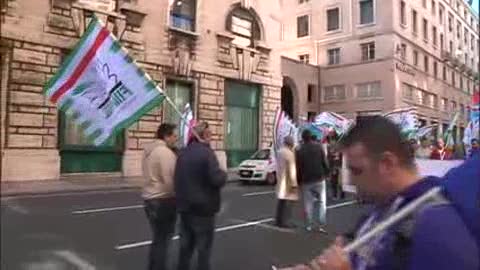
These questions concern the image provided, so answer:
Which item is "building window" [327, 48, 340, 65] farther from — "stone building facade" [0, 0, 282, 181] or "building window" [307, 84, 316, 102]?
"stone building facade" [0, 0, 282, 181]

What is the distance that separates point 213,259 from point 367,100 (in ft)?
8.80

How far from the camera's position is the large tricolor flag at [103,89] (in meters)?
4.40

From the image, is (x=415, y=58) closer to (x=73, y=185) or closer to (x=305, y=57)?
(x=305, y=57)

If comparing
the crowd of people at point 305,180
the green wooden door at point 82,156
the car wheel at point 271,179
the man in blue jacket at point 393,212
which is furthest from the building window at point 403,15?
the car wheel at point 271,179

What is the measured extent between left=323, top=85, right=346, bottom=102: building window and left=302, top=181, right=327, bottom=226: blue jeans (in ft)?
10.3

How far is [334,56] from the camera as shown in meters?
3.53

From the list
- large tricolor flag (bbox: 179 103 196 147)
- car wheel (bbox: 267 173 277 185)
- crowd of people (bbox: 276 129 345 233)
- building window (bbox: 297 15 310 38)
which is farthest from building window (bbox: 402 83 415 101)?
car wheel (bbox: 267 173 277 185)

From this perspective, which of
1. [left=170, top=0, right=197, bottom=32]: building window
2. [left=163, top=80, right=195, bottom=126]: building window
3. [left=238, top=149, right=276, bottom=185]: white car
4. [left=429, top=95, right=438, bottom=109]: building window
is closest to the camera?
[left=429, top=95, right=438, bottom=109]: building window

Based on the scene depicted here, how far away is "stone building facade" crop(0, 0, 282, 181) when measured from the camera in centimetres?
1162

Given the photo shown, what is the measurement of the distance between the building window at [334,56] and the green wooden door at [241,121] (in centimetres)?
766

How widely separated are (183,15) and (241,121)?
299cm

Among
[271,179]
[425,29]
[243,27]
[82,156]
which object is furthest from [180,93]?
[425,29]

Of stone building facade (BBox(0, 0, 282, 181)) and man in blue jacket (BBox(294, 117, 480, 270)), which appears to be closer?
man in blue jacket (BBox(294, 117, 480, 270))

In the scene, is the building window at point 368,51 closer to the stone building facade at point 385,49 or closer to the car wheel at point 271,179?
the stone building facade at point 385,49
